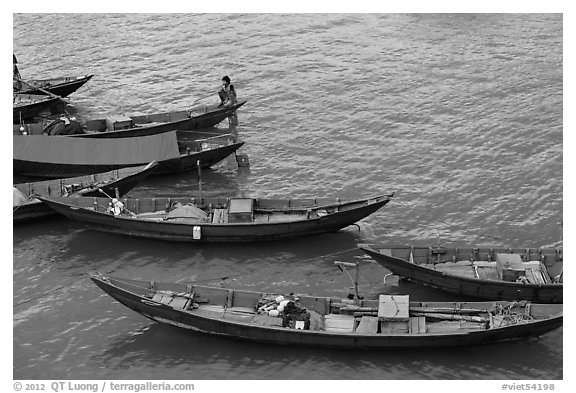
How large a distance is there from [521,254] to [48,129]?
2038 centimetres

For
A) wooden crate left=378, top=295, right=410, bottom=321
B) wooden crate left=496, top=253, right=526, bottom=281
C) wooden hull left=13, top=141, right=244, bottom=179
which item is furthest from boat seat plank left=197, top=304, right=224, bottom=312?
wooden hull left=13, top=141, right=244, bottom=179

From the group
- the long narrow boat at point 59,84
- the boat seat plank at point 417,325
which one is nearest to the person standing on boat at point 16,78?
the long narrow boat at point 59,84

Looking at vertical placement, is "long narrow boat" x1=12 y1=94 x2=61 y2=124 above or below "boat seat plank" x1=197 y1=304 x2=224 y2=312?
above

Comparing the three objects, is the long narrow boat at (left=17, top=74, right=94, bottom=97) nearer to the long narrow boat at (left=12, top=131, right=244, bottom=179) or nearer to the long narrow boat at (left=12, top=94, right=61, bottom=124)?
the long narrow boat at (left=12, top=94, right=61, bottom=124)

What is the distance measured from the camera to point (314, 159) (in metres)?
37.1

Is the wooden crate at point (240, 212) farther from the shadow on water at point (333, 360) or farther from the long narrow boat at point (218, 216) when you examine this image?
the shadow on water at point (333, 360)

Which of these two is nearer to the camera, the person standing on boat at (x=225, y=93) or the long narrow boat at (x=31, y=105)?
the person standing on boat at (x=225, y=93)

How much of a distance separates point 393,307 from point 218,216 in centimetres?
831

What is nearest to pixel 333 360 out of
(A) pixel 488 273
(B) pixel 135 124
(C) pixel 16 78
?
(A) pixel 488 273

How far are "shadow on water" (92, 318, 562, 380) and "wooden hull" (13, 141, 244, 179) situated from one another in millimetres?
10555

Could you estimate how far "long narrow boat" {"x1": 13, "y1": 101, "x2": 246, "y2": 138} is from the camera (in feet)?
121

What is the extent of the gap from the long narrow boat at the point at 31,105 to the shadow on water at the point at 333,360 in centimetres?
1710

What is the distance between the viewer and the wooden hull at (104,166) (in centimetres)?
3525
